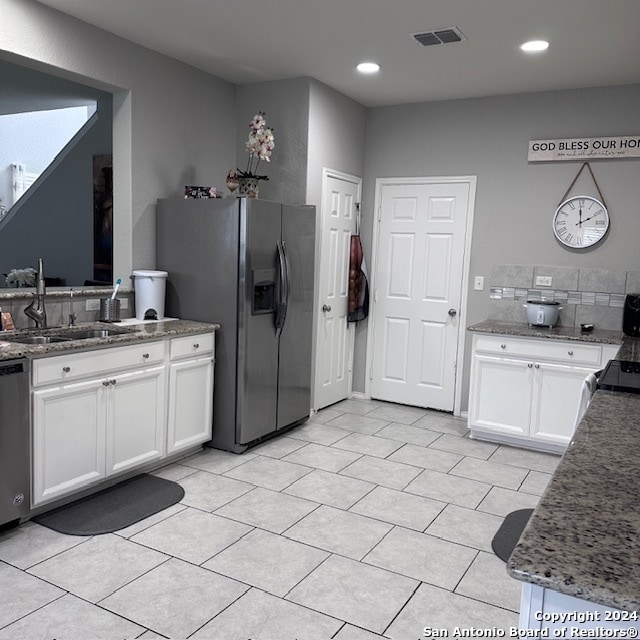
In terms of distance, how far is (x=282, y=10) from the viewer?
3203mm

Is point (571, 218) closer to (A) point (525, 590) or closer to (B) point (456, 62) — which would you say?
(B) point (456, 62)

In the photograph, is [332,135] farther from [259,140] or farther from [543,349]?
[543,349]

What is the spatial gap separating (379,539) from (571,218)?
9.74 ft

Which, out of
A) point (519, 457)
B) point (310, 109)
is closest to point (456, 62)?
point (310, 109)

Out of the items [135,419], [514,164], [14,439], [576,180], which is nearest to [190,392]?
[135,419]

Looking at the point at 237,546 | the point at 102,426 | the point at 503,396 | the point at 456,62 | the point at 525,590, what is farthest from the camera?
the point at 503,396

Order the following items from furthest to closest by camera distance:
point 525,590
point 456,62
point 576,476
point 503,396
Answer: point 503,396 < point 456,62 < point 576,476 < point 525,590

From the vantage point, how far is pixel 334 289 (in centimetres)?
507

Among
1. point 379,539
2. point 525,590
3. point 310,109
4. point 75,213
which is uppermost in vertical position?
point 310,109

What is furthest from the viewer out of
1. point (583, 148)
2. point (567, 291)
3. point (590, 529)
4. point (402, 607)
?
point (567, 291)

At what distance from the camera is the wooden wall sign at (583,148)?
4.30 metres

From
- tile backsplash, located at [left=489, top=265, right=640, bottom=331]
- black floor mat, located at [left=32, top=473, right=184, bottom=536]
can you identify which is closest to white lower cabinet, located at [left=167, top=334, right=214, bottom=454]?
black floor mat, located at [left=32, top=473, right=184, bottom=536]

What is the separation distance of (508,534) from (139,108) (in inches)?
132

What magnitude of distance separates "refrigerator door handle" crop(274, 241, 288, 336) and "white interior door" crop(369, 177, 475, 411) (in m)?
1.54
